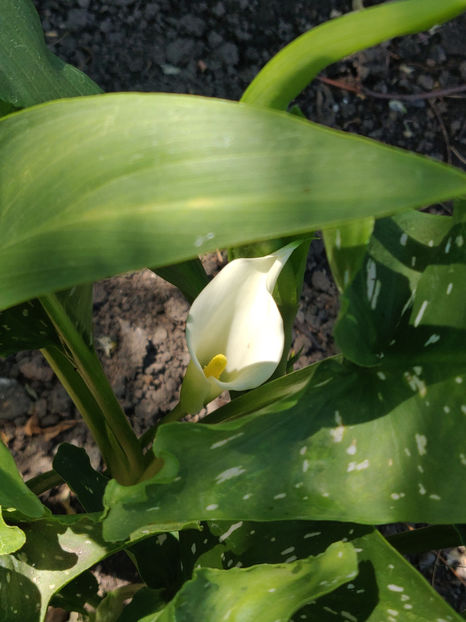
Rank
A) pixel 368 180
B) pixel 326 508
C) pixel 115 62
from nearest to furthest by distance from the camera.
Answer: pixel 368 180 → pixel 326 508 → pixel 115 62

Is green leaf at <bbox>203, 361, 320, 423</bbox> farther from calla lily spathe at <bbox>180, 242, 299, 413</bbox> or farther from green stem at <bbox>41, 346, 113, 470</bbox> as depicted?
green stem at <bbox>41, 346, 113, 470</bbox>

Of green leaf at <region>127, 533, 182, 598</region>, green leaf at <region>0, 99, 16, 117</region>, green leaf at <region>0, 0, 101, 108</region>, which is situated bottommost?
green leaf at <region>127, 533, 182, 598</region>

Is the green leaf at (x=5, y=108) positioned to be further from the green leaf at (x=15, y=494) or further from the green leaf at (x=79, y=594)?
the green leaf at (x=79, y=594)

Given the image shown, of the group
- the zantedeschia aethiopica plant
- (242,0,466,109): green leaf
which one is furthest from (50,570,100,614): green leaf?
(242,0,466,109): green leaf

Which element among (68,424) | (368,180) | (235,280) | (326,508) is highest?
(368,180)

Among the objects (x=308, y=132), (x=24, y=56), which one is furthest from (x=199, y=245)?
(x=24, y=56)

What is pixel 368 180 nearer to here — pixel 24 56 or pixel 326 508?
pixel 326 508
